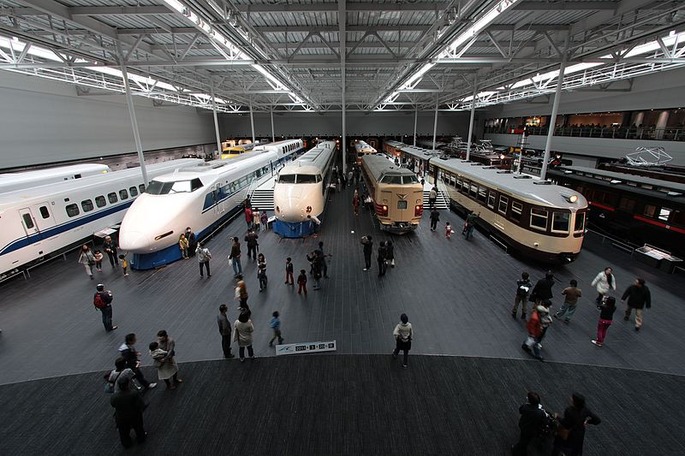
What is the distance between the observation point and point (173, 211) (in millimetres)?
10742

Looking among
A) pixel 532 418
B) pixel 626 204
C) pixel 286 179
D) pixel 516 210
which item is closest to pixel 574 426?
pixel 532 418

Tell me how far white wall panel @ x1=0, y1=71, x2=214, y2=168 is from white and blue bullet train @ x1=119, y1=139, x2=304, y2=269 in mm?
12024

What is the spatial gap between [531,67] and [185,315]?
70.6 ft

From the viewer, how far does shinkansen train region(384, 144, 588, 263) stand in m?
9.59

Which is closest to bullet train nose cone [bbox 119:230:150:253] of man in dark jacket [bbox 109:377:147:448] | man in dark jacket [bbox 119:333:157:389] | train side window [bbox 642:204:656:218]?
man in dark jacket [bbox 119:333:157:389]

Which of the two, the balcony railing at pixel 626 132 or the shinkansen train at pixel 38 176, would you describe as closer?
the shinkansen train at pixel 38 176

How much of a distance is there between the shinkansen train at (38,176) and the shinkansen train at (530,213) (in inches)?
803

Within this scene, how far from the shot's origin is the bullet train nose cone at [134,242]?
32.0 ft

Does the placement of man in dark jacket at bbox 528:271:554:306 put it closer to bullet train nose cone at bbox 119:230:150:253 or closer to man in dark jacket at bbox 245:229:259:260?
man in dark jacket at bbox 245:229:259:260

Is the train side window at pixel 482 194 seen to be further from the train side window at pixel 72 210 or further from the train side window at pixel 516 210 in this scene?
the train side window at pixel 72 210

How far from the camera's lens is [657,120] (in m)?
20.3

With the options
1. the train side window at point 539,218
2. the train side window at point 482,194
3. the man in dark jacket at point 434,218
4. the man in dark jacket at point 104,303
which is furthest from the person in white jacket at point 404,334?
the train side window at point 482,194

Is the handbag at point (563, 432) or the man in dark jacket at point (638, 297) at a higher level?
the man in dark jacket at point (638, 297)

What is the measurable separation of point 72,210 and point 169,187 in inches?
150
